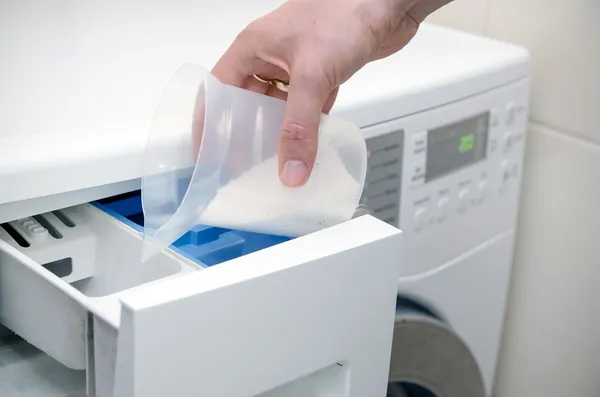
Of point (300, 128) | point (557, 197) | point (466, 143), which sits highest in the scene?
point (300, 128)

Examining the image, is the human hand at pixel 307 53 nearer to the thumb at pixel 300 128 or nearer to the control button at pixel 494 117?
the thumb at pixel 300 128

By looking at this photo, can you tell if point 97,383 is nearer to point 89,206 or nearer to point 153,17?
point 89,206

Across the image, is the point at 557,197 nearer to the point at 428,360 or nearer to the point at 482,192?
the point at 482,192

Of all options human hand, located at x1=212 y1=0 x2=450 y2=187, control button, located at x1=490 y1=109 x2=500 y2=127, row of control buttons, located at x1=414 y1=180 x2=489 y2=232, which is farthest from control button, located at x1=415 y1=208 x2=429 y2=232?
human hand, located at x1=212 y1=0 x2=450 y2=187

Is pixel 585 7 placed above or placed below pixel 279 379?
above

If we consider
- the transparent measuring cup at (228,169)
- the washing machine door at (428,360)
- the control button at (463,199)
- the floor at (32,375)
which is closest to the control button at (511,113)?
the control button at (463,199)

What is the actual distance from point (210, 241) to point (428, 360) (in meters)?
0.42

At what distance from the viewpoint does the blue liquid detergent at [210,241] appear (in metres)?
0.58

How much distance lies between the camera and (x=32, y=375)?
23.3 inches

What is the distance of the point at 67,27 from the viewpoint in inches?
32.5

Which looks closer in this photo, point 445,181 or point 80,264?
point 80,264

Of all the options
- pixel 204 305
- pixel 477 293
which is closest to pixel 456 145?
pixel 477 293

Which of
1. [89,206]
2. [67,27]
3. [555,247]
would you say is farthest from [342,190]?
[555,247]

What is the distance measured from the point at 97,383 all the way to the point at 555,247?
0.80m
